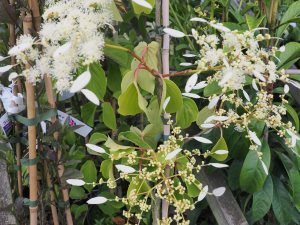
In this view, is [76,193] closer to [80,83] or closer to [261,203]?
[261,203]

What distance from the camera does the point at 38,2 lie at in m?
1.02

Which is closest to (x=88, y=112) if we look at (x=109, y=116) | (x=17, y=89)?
(x=109, y=116)

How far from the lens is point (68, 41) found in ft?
2.59

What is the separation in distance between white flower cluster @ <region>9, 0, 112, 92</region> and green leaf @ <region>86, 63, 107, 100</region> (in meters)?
0.11

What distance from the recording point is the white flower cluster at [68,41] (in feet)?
2.48

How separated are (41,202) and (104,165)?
23 cm

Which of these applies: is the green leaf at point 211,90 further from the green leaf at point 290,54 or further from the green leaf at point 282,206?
the green leaf at point 282,206

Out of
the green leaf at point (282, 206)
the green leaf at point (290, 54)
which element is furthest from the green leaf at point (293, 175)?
the green leaf at point (290, 54)

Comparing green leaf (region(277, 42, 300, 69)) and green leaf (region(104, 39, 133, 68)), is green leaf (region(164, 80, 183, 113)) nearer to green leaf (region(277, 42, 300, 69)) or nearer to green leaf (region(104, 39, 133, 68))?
green leaf (region(104, 39, 133, 68))

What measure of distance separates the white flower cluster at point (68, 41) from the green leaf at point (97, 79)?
0.11m

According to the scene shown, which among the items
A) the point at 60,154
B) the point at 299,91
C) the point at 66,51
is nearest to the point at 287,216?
the point at 299,91

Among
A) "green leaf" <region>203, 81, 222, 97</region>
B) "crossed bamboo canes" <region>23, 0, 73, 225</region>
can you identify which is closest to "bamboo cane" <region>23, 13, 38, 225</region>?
"crossed bamboo canes" <region>23, 0, 73, 225</region>

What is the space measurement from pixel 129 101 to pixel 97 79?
131 millimetres

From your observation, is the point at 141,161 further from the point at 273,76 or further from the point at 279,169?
the point at 279,169
